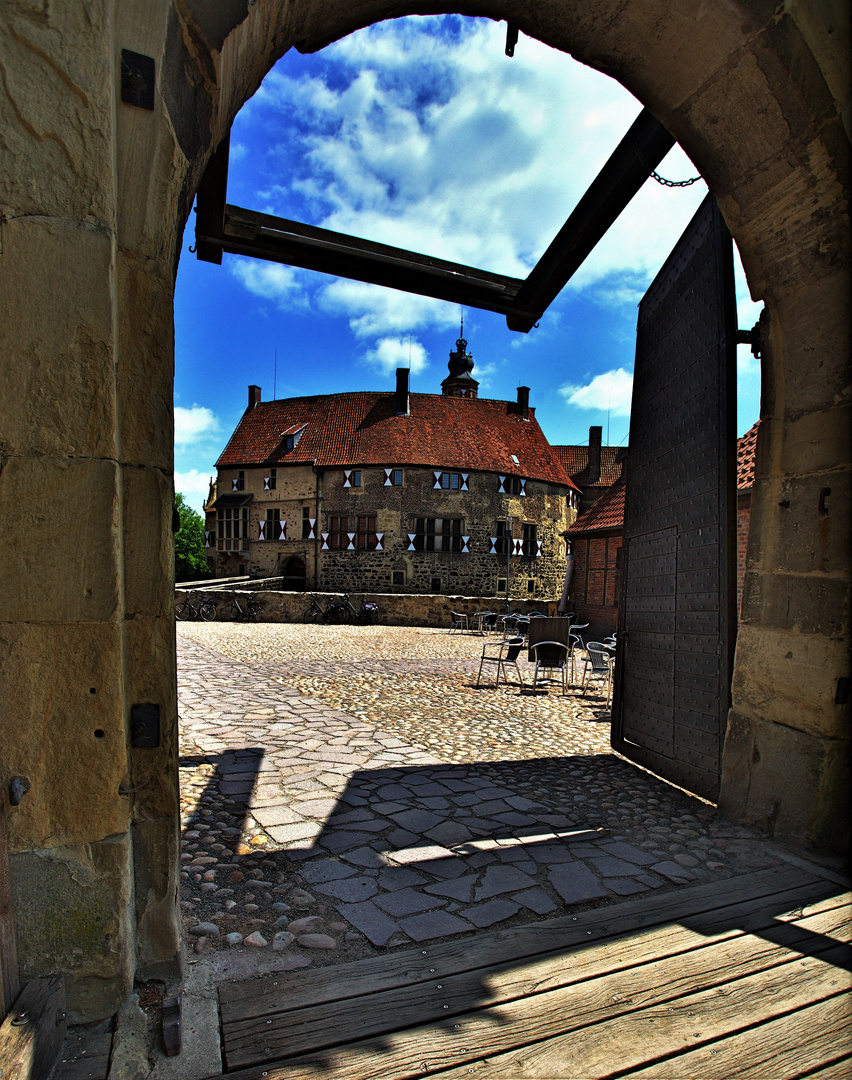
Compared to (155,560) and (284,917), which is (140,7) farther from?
(284,917)

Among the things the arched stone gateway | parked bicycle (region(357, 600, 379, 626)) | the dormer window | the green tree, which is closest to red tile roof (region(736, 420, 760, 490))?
the arched stone gateway

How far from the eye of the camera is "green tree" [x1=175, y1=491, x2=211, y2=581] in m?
46.4

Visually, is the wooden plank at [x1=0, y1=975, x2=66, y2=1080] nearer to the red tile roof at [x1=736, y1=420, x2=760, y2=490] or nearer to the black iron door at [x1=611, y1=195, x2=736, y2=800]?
the black iron door at [x1=611, y1=195, x2=736, y2=800]

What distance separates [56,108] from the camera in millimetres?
1521

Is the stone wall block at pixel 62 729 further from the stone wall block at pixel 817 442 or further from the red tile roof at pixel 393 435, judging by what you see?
the red tile roof at pixel 393 435

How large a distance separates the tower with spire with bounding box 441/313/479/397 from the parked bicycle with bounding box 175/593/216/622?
28931 mm

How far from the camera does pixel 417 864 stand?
9.59 ft

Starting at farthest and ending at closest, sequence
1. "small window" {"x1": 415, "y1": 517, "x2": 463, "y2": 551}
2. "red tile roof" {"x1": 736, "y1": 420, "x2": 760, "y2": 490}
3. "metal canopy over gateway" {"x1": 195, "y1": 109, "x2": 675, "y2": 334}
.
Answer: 1. "small window" {"x1": 415, "y1": 517, "x2": 463, "y2": 551}
2. "red tile roof" {"x1": 736, "y1": 420, "x2": 760, "y2": 490}
3. "metal canopy over gateway" {"x1": 195, "y1": 109, "x2": 675, "y2": 334}

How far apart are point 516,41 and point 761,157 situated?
1.41 meters

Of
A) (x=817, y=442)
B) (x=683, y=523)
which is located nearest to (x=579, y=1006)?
(x=817, y=442)

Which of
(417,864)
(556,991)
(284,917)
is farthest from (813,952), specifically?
(284,917)

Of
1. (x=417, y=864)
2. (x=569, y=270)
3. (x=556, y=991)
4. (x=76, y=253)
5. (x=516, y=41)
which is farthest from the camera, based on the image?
(x=569, y=270)

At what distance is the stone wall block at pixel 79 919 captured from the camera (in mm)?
1609

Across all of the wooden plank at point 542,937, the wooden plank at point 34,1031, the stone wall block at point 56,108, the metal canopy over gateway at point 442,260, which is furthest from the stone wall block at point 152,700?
the metal canopy over gateway at point 442,260
